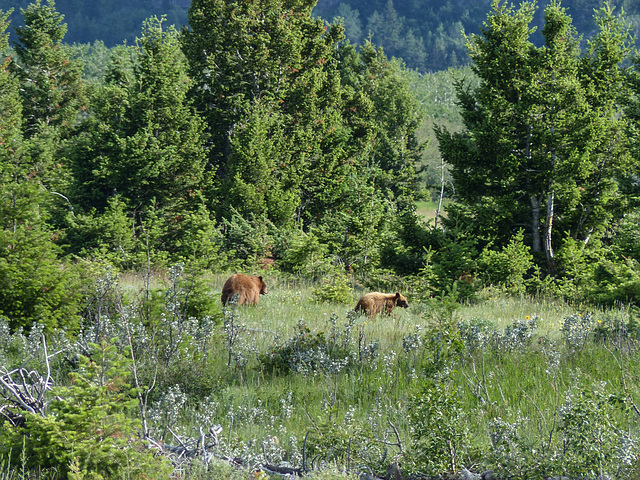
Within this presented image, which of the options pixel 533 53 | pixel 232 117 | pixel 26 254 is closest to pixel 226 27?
pixel 232 117

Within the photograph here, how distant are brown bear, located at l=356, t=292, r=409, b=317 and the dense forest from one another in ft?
3.03

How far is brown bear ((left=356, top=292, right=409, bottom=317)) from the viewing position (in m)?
9.37

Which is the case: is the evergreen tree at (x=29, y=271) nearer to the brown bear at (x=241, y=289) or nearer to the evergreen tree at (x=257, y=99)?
the brown bear at (x=241, y=289)

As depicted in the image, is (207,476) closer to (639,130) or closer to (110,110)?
(639,130)

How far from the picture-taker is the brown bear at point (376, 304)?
9.37 metres

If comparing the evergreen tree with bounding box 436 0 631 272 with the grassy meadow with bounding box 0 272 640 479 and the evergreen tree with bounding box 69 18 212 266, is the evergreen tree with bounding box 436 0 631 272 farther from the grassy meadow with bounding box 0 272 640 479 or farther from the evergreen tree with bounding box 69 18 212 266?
the evergreen tree with bounding box 69 18 212 266

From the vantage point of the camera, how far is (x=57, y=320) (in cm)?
704

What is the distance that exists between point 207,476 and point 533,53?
16170 mm

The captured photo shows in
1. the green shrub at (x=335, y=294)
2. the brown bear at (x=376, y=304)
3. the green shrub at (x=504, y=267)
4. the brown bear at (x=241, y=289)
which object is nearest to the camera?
the brown bear at (x=376, y=304)

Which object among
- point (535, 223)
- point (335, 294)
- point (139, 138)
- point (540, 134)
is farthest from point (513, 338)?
point (139, 138)

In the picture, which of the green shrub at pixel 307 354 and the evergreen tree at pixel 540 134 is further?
the evergreen tree at pixel 540 134

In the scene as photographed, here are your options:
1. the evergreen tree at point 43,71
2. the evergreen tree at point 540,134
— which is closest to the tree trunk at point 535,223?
the evergreen tree at point 540,134

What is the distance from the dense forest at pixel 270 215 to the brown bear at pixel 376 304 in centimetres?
92

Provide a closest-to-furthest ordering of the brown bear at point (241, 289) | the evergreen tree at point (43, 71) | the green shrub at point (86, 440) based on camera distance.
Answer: the green shrub at point (86, 440) → the brown bear at point (241, 289) → the evergreen tree at point (43, 71)
